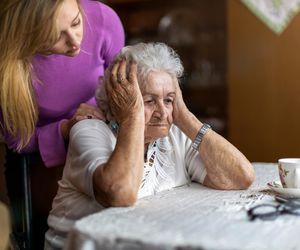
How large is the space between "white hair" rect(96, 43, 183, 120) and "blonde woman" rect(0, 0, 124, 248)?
0.15 feet

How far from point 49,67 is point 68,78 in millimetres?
72

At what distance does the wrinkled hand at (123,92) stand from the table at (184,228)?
0.24 m

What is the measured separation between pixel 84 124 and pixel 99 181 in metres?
0.26

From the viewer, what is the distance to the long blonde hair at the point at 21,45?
57.3 inches

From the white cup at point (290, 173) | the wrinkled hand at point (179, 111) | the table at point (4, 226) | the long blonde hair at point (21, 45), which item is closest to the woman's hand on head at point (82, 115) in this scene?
the long blonde hair at point (21, 45)

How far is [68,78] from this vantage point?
169 cm

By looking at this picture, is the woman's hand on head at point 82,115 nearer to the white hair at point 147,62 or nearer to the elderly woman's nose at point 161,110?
the white hair at point 147,62

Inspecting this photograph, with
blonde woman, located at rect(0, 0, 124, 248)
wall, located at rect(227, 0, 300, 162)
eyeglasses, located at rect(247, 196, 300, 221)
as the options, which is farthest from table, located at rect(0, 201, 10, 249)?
eyeglasses, located at rect(247, 196, 300, 221)

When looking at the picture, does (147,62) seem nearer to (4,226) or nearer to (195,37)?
(4,226)

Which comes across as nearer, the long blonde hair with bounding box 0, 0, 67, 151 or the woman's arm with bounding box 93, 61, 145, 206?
the woman's arm with bounding box 93, 61, 145, 206

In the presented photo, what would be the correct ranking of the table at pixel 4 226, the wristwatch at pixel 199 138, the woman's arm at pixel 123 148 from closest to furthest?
1. the woman's arm at pixel 123 148
2. the wristwatch at pixel 199 138
3. the table at pixel 4 226

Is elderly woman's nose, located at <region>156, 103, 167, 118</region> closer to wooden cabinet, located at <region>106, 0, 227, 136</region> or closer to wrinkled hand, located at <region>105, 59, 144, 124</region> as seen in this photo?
wrinkled hand, located at <region>105, 59, 144, 124</region>

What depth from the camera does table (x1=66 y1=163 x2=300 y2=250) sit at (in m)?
0.92

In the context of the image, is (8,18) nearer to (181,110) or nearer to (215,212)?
(181,110)
